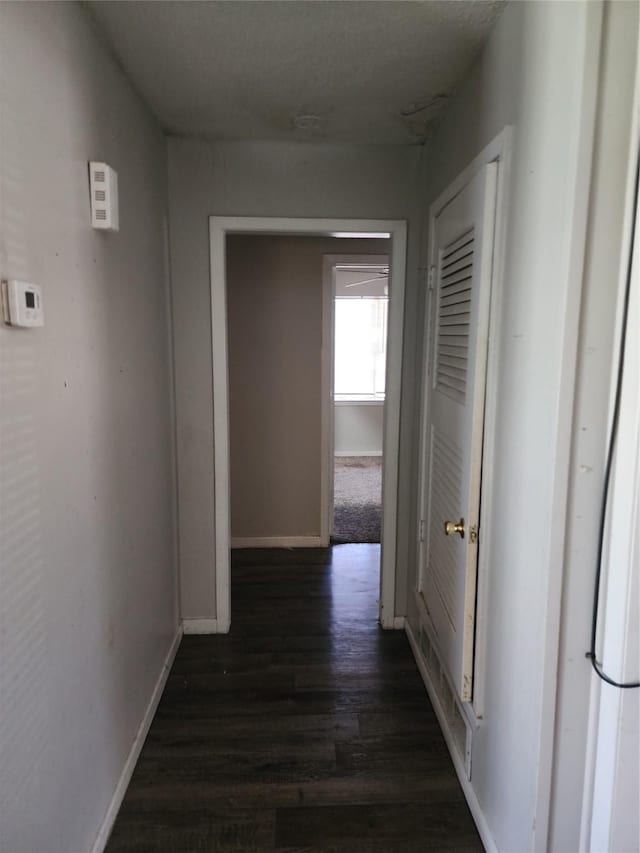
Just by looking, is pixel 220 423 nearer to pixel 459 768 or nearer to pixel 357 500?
pixel 459 768

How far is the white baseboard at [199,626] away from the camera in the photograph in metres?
2.87

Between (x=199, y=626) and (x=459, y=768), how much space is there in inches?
56.2

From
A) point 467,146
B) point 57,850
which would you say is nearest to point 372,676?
point 57,850

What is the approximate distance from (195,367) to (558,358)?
Result: 1.85 m

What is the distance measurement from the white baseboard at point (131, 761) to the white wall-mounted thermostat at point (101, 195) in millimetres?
1696

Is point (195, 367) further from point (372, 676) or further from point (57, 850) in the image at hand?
point (57, 850)

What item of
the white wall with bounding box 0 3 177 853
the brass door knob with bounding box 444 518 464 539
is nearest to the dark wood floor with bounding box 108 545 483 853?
the white wall with bounding box 0 3 177 853

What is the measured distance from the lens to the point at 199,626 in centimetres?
287

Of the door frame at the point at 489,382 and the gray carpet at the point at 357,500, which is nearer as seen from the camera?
the door frame at the point at 489,382

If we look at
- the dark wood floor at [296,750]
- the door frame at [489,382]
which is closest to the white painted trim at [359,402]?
the dark wood floor at [296,750]

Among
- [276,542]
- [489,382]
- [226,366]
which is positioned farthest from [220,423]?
[276,542]

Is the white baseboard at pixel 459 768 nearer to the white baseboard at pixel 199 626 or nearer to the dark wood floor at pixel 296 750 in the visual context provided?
the dark wood floor at pixel 296 750

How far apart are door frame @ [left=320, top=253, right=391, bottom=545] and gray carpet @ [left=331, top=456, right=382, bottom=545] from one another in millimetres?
264

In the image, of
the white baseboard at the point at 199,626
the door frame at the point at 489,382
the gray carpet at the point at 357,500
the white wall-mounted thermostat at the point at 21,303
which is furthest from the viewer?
the gray carpet at the point at 357,500
